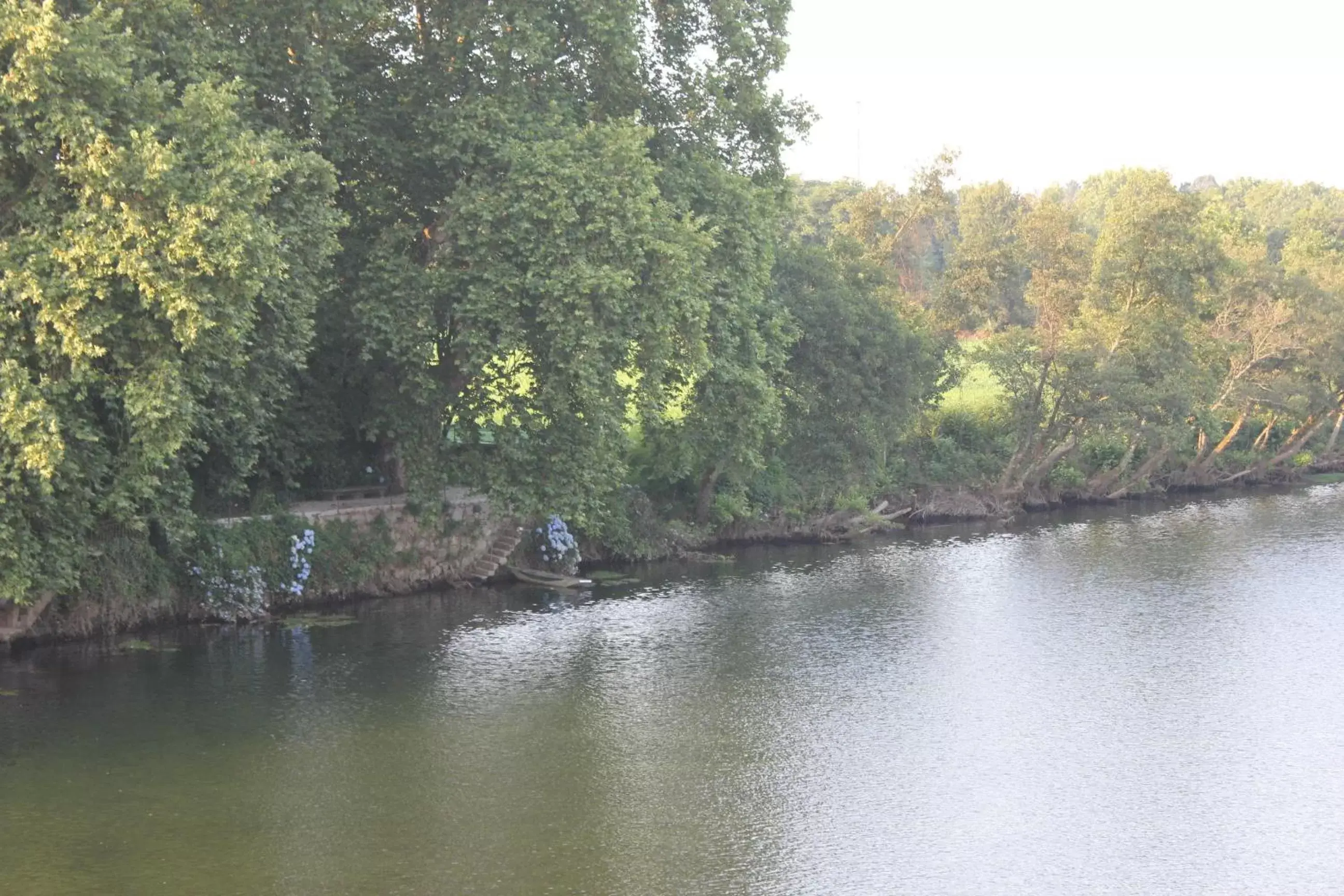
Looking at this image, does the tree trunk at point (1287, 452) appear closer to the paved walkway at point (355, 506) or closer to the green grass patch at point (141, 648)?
the paved walkway at point (355, 506)

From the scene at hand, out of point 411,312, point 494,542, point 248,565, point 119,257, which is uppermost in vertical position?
point 119,257

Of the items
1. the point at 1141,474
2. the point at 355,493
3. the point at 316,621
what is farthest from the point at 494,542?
the point at 1141,474

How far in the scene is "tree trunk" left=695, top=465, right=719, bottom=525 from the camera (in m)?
39.2

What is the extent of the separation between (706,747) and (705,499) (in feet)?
59.7

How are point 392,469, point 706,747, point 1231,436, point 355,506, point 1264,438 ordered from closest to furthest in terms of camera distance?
point 706,747 < point 355,506 < point 392,469 < point 1231,436 < point 1264,438

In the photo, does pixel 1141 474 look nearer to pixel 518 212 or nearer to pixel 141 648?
pixel 518 212

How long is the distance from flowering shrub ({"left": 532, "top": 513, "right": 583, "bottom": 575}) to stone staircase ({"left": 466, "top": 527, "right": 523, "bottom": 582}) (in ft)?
1.93

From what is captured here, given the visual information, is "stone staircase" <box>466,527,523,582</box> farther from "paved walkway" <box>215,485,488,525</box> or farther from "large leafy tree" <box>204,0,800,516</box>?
"large leafy tree" <box>204,0,800,516</box>

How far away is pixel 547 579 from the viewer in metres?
34.0

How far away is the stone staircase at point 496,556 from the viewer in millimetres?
33656

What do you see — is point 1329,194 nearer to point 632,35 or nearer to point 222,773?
point 632,35

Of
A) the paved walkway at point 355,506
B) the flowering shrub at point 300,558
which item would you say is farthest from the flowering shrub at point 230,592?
the paved walkway at point 355,506

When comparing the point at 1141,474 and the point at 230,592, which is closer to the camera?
the point at 230,592

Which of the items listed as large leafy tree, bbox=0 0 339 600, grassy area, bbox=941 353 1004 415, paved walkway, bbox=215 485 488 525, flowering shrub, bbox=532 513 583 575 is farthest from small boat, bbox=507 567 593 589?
grassy area, bbox=941 353 1004 415
